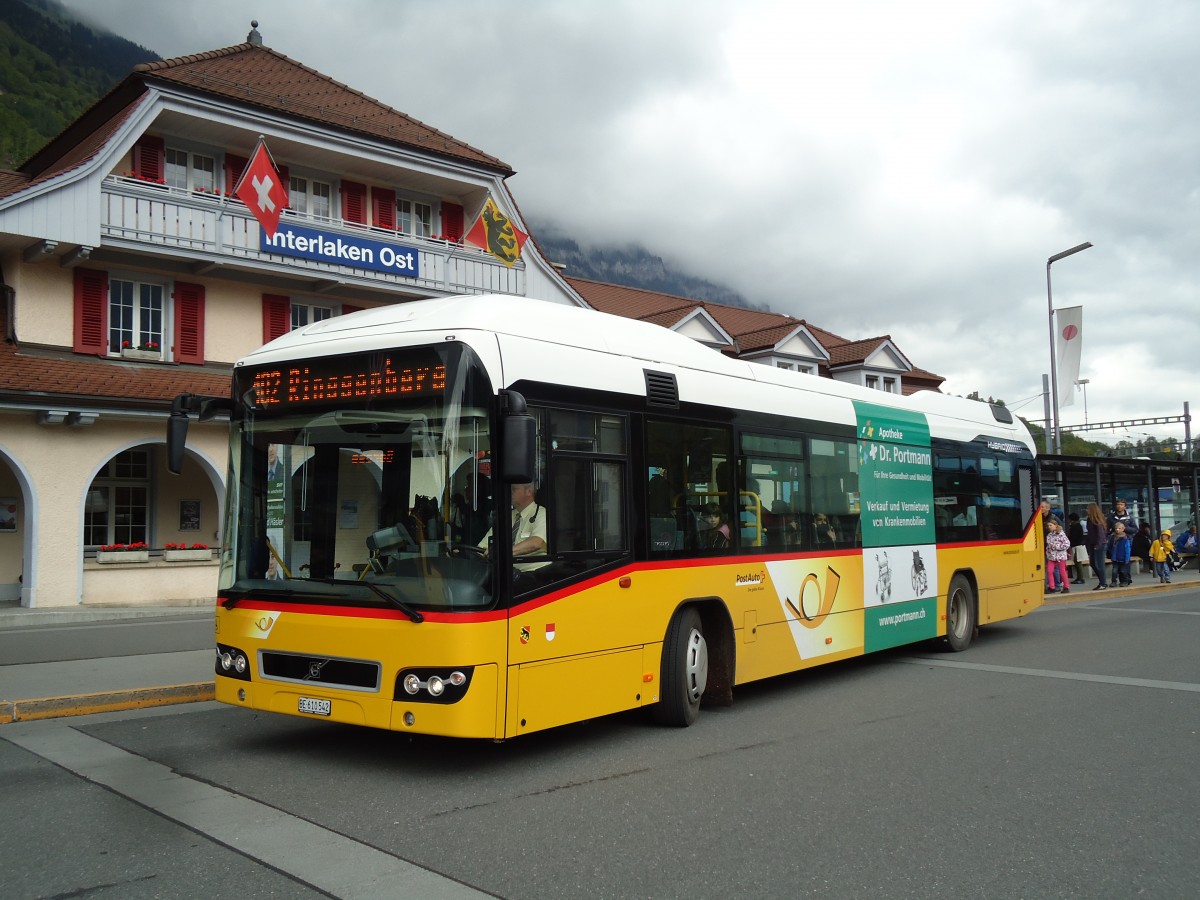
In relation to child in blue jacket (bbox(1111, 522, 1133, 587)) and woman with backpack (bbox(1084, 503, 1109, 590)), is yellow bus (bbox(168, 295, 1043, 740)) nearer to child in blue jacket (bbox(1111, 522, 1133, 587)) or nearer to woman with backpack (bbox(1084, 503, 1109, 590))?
woman with backpack (bbox(1084, 503, 1109, 590))

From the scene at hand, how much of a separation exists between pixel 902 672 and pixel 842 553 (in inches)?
74.9

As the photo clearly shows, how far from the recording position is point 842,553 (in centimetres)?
1030

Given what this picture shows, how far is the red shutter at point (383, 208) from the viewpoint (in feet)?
81.1

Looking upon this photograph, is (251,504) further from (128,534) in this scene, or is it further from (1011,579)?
(128,534)

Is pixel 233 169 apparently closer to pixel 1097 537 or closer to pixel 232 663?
pixel 232 663

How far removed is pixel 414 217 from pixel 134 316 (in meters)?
7.56

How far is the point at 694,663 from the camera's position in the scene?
8234 mm

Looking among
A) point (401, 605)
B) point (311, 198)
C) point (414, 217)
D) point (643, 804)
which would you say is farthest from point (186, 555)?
point (643, 804)

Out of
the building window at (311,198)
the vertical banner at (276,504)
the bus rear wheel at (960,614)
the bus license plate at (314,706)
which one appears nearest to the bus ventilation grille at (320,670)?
the bus license plate at (314,706)

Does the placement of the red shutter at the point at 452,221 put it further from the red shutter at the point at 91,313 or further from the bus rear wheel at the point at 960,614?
the bus rear wheel at the point at 960,614

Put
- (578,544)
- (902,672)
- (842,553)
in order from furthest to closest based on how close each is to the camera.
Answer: (902,672)
(842,553)
(578,544)

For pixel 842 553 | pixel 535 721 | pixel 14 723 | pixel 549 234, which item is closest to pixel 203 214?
pixel 14 723

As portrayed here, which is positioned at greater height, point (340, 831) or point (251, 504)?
point (251, 504)

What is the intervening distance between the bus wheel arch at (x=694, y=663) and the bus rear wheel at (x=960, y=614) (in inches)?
195
